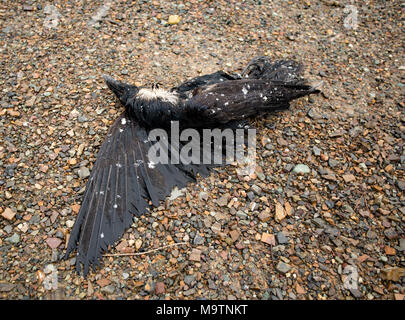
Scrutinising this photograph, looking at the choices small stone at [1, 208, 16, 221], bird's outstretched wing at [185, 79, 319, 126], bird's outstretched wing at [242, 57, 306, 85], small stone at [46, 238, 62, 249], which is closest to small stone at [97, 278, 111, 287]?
small stone at [46, 238, 62, 249]

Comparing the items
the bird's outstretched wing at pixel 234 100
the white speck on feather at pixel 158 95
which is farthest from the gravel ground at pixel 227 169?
the white speck on feather at pixel 158 95

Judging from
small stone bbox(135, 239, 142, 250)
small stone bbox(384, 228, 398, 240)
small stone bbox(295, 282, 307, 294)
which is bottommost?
small stone bbox(295, 282, 307, 294)

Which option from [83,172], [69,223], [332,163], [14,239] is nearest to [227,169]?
[332,163]

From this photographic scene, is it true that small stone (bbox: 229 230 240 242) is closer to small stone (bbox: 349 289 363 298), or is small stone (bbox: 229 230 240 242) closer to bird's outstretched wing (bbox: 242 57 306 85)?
small stone (bbox: 349 289 363 298)

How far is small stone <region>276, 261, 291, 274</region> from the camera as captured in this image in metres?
2.23

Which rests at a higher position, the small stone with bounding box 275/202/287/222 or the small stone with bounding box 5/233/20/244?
the small stone with bounding box 275/202/287/222

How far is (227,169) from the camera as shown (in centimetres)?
282

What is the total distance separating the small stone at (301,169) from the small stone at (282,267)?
2.89ft

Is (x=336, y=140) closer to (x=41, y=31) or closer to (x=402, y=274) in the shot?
(x=402, y=274)

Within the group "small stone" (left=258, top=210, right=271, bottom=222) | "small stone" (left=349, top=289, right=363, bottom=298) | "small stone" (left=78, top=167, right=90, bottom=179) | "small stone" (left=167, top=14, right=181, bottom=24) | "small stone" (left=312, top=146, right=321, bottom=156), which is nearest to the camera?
"small stone" (left=349, top=289, right=363, bottom=298)

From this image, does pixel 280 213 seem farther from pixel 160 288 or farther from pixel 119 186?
pixel 119 186

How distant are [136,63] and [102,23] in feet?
Result: 3.03

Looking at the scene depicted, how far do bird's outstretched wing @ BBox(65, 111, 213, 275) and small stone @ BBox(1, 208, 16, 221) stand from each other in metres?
0.55

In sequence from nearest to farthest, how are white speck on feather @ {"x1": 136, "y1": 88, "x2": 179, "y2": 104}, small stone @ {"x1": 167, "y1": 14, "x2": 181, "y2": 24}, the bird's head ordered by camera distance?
white speck on feather @ {"x1": 136, "y1": 88, "x2": 179, "y2": 104}
the bird's head
small stone @ {"x1": 167, "y1": 14, "x2": 181, "y2": 24}
